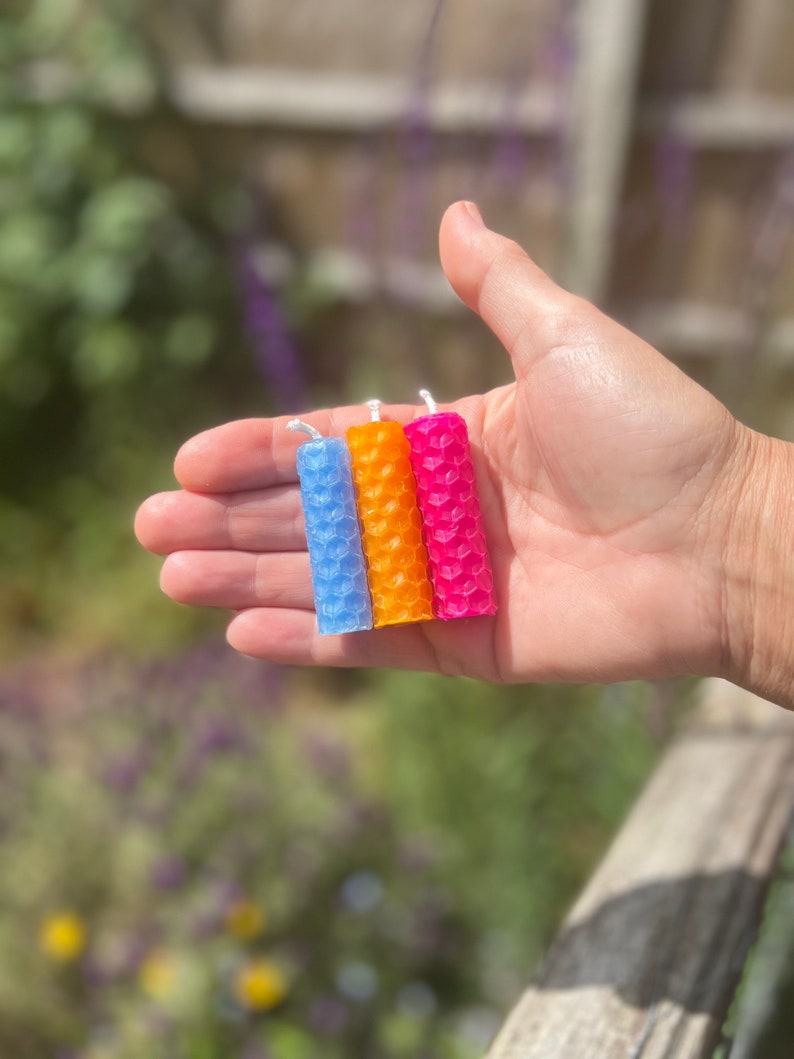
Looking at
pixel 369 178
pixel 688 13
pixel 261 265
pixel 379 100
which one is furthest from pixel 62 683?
pixel 688 13

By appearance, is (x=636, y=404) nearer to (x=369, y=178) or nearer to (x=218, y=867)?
(x=218, y=867)

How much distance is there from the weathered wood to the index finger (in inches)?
32.8

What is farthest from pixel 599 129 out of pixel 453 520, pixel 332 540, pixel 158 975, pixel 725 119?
pixel 158 975

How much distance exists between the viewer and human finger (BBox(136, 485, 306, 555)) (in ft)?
5.03

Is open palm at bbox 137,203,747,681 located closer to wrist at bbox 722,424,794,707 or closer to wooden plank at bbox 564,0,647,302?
wrist at bbox 722,424,794,707

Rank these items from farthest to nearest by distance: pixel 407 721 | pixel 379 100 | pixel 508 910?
pixel 379 100
pixel 407 721
pixel 508 910

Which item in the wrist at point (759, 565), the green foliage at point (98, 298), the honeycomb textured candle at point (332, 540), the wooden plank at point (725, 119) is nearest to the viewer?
the wrist at point (759, 565)

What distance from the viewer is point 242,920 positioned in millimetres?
1969

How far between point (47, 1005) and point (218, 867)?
443mm

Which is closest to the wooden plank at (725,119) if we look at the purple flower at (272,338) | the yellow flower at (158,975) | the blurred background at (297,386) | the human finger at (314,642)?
the blurred background at (297,386)

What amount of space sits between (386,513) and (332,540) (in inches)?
4.5

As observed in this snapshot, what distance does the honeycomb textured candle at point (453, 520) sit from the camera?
59.8 inches

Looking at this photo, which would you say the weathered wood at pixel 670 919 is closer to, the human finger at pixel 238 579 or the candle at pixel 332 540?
the candle at pixel 332 540

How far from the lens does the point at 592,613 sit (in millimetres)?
1477
